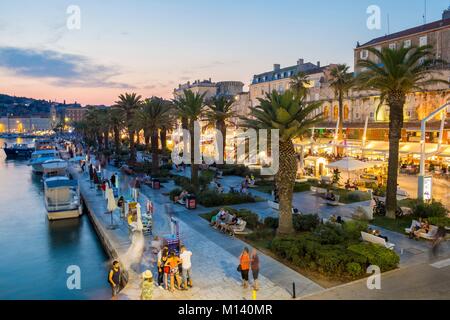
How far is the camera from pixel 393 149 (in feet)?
70.5

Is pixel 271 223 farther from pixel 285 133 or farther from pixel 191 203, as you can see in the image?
pixel 191 203

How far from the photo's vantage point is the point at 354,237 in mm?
16297

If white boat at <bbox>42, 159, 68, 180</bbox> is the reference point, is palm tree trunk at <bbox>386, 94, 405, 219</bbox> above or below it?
above

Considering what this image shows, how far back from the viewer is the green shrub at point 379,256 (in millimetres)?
13391

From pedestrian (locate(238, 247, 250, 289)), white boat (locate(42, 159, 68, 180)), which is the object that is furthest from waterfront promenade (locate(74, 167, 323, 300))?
white boat (locate(42, 159, 68, 180))

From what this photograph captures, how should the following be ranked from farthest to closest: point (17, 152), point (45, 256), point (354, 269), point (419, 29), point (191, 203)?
point (17, 152) → point (419, 29) → point (191, 203) → point (45, 256) → point (354, 269)

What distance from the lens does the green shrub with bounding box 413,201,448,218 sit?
2005 cm

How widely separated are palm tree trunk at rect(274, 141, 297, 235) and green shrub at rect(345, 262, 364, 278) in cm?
503

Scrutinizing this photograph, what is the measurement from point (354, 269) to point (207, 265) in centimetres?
538

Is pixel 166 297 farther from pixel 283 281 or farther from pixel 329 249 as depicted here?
pixel 329 249

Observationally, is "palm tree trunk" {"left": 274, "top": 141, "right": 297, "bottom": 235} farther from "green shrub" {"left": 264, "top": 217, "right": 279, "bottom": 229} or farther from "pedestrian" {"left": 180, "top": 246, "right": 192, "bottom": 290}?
"pedestrian" {"left": 180, "top": 246, "right": 192, "bottom": 290}

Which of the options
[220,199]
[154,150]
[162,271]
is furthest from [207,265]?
[154,150]
